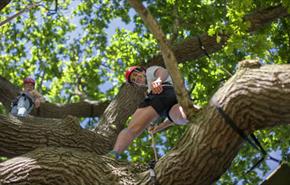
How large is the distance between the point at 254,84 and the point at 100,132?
3.37 meters

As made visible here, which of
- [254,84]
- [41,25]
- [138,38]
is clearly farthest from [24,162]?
[41,25]

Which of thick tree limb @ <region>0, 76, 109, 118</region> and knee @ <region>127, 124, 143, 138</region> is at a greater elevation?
thick tree limb @ <region>0, 76, 109, 118</region>

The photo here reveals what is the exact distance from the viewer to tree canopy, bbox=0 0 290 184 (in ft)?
12.0

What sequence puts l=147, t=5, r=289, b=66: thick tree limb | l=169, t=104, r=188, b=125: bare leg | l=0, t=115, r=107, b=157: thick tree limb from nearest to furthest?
l=169, t=104, r=188, b=125: bare leg → l=0, t=115, r=107, b=157: thick tree limb → l=147, t=5, r=289, b=66: thick tree limb

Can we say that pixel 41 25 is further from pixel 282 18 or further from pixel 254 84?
pixel 254 84

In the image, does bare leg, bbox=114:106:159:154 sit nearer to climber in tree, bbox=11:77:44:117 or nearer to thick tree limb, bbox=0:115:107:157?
thick tree limb, bbox=0:115:107:157

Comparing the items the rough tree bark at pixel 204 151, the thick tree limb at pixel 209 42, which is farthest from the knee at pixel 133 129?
the thick tree limb at pixel 209 42

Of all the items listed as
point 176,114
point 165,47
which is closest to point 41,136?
point 176,114

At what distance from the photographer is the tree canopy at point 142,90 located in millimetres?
3658

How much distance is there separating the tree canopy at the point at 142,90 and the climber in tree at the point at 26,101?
0.73 feet

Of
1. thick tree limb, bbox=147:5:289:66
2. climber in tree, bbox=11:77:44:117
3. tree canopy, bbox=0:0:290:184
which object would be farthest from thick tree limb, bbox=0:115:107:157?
thick tree limb, bbox=147:5:289:66

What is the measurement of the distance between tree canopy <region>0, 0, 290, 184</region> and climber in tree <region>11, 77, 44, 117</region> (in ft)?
0.73

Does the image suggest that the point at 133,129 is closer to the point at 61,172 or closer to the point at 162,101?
the point at 162,101

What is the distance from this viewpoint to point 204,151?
3650 millimetres
